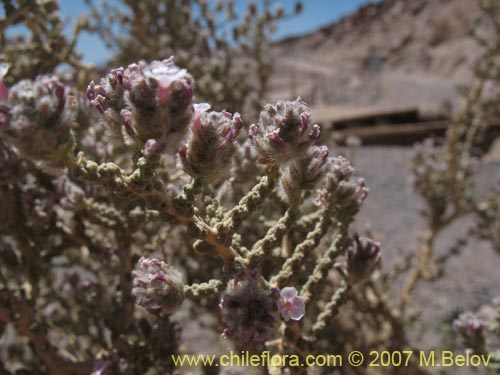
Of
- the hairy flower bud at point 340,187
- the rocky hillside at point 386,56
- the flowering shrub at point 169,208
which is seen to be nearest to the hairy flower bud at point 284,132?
the flowering shrub at point 169,208

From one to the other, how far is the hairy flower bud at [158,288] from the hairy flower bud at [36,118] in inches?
9.5

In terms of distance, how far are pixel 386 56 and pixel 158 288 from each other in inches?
1000

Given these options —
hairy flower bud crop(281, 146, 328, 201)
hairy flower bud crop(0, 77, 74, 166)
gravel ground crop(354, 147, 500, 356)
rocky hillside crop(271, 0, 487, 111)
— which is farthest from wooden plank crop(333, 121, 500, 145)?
hairy flower bud crop(0, 77, 74, 166)

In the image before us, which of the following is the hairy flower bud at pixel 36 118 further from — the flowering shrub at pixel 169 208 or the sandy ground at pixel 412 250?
the sandy ground at pixel 412 250

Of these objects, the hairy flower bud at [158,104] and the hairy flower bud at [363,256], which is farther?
the hairy flower bud at [363,256]

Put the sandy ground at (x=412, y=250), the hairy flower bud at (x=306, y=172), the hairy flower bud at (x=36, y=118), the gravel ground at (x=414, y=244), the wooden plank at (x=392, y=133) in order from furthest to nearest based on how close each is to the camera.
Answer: the wooden plank at (x=392, y=133) → the gravel ground at (x=414, y=244) → the sandy ground at (x=412, y=250) → the hairy flower bud at (x=306, y=172) → the hairy flower bud at (x=36, y=118)

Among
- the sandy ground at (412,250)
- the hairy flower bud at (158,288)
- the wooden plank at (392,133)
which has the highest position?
the wooden plank at (392,133)

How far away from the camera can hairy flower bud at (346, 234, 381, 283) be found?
3.41 ft

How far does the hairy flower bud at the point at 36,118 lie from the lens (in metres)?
0.62

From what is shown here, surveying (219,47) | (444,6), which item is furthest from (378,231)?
(444,6)

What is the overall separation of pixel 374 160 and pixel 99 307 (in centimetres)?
400

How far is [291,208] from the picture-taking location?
0.89 meters

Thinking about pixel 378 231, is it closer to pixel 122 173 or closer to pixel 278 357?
pixel 278 357

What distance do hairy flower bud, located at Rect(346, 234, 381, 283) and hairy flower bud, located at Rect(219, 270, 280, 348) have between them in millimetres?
306
